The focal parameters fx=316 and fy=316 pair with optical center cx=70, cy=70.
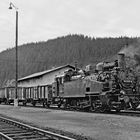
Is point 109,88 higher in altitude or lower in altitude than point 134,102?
higher

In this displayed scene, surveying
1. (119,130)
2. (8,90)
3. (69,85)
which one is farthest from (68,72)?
(8,90)

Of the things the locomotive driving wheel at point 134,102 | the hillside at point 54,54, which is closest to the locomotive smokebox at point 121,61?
the locomotive driving wheel at point 134,102

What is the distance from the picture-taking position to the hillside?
126188mm

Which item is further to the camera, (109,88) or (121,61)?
(121,61)

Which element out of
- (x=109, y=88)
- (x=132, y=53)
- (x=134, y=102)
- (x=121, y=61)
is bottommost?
(x=134, y=102)

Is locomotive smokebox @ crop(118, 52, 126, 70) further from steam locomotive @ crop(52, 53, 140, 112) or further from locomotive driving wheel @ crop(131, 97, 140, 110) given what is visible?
locomotive driving wheel @ crop(131, 97, 140, 110)

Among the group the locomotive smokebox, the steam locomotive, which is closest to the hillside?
the steam locomotive

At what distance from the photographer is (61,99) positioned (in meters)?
28.5

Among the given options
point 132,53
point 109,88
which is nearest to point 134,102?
point 109,88

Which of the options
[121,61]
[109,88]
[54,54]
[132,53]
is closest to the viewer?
[109,88]

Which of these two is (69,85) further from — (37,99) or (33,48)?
(33,48)

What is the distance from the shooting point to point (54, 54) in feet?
451

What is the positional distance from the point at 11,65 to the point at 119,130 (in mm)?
140305

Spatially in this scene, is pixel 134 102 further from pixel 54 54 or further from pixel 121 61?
pixel 54 54
